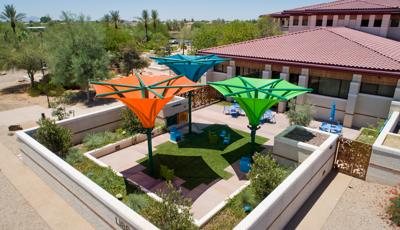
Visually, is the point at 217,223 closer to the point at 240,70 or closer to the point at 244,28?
the point at 240,70

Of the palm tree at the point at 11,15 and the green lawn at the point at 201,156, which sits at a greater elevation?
the palm tree at the point at 11,15

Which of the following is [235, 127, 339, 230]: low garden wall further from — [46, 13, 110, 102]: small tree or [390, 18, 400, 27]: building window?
[46, 13, 110, 102]: small tree

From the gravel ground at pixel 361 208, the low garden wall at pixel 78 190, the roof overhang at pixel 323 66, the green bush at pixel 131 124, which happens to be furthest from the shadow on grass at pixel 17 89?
the gravel ground at pixel 361 208

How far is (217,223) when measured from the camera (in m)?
9.46

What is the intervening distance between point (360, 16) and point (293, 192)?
27149mm

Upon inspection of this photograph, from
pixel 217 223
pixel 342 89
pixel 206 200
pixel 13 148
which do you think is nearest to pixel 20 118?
pixel 13 148

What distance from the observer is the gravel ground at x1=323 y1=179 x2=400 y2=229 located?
388 inches

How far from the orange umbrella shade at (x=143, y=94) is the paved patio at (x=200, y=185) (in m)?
2.72

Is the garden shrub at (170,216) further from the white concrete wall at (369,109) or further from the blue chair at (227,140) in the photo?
the white concrete wall at (369,109)

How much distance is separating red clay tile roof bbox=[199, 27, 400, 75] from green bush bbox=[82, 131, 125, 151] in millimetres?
12998

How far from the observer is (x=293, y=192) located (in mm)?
9859

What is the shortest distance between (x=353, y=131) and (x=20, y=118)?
2653 cm

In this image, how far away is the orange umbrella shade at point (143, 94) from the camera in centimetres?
1142

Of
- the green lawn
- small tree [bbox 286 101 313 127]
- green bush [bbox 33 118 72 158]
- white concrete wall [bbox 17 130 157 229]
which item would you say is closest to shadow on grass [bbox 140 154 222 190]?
the green lawn
